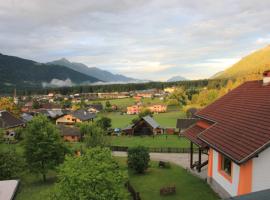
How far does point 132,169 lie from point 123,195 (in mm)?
17859

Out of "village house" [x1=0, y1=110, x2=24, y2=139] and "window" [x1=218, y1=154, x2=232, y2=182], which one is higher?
"window" [x1=218, y1=154, x2=232, y2=182]

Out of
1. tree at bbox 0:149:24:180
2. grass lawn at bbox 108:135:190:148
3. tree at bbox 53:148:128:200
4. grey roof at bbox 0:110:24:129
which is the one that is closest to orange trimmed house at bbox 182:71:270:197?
tree at bbox 53:148:128:200

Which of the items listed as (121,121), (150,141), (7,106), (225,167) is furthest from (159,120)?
(225,167)

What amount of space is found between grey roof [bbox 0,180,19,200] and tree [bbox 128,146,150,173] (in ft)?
52.9

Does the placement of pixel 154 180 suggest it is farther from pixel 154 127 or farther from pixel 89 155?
pixel 154 127

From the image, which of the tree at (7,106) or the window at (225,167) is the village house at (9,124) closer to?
the tree at (7,106)

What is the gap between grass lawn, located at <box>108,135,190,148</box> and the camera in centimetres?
5061

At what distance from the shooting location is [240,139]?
49.2 ft

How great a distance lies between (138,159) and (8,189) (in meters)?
17.1

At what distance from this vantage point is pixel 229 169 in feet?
56.5

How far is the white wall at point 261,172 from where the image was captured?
13828 millimetres

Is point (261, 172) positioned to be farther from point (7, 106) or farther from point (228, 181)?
point (7, 106)

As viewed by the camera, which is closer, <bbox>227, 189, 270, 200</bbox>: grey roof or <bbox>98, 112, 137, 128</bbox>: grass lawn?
<bbox>227, 189, 270, 200</bbox>: grey roof

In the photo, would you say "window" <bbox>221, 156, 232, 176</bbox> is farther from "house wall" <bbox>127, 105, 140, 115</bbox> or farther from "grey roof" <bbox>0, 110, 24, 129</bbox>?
"house wall" <bbox>127, 105, 140, 115</bbox>
